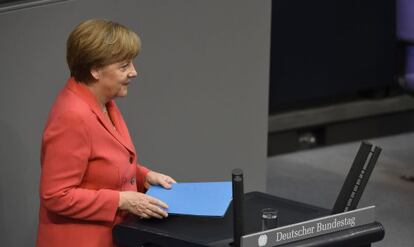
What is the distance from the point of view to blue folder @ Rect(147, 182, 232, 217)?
283 cm

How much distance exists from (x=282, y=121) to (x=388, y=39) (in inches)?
33.7

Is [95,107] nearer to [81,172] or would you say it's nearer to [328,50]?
[81,172]

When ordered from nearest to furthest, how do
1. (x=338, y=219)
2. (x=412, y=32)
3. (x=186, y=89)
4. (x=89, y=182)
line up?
1. (x=338, y=219)
2. (x=89, y=182)
3. (x=186, y=89)
4. (x=412, y=32)

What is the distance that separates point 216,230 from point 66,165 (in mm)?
470

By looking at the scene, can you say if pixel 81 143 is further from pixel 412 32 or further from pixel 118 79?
pixel 412 32

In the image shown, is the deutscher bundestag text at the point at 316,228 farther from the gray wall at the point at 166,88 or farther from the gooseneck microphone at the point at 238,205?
the gray wall at the point at 166,88

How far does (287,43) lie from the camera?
5637 millimetres

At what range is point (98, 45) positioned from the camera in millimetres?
2830

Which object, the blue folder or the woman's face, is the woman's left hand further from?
the woman's face

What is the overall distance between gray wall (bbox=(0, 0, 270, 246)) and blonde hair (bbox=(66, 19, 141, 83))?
0.63 metres

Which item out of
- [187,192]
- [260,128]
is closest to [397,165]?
[260,128]

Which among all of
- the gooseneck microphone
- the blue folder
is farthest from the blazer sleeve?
the gooseneck microphone

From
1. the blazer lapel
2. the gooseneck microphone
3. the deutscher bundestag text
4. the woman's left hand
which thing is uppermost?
the blazer lapel

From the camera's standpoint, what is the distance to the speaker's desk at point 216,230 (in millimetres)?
2709
